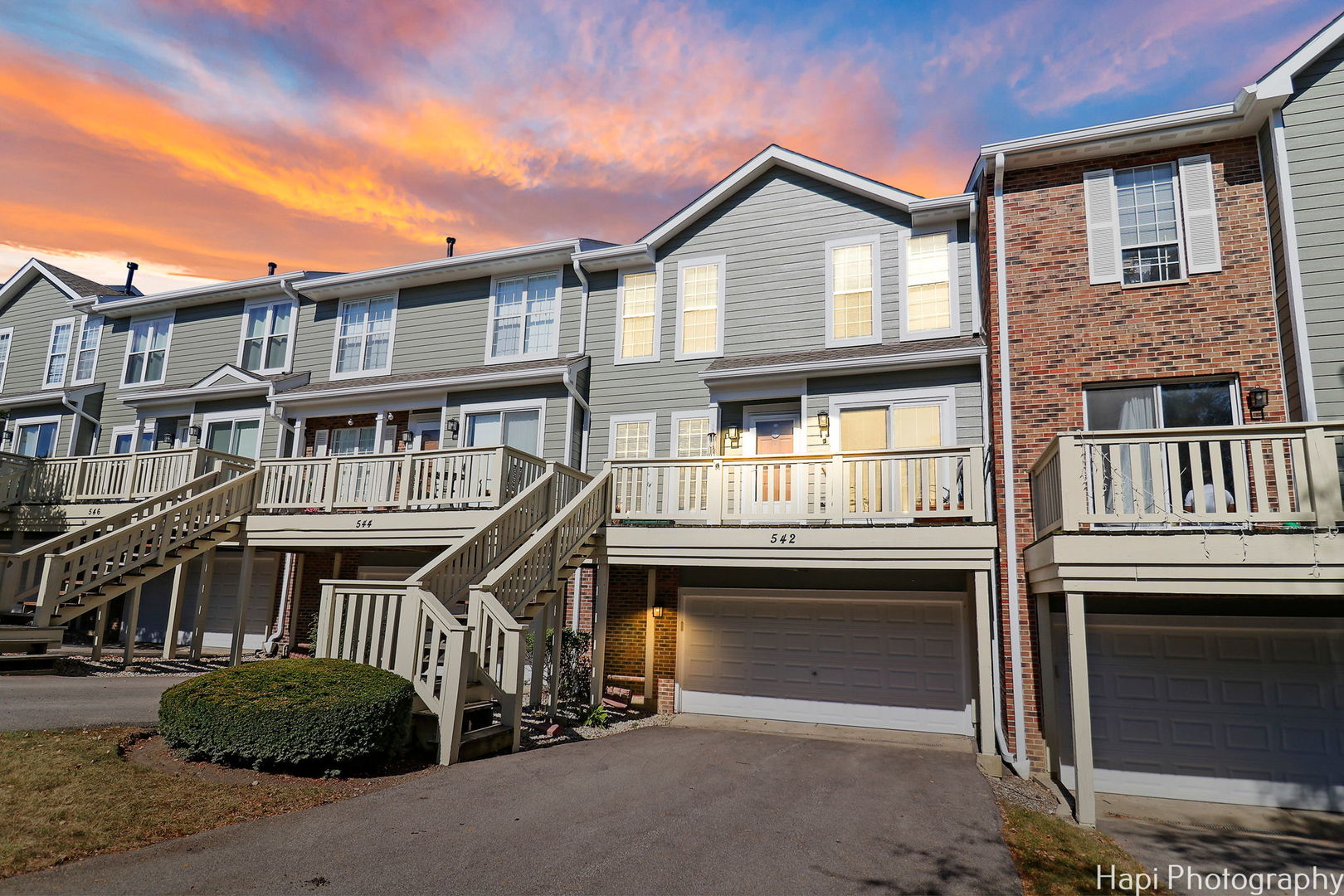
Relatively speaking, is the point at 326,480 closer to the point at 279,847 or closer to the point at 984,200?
the point at 279,847

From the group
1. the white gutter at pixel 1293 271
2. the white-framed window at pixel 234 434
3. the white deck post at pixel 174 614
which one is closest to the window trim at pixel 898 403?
the white gutter at pixel 1293 271

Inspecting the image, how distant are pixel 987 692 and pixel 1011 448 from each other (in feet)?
11.2

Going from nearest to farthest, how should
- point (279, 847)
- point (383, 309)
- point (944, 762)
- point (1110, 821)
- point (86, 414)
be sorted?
1. point (279, 847)
2. point (1110, 821)
3. point (944, 762)
4. point (383, 309)
5. point (86, 414)

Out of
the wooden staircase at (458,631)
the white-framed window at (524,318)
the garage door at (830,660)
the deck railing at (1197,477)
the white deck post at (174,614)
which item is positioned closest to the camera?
the deck railing at (1197,477)

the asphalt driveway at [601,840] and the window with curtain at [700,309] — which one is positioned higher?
the window with curtain at [700,309]

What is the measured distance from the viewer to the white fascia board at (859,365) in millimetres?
12617

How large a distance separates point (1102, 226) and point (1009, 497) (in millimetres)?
4323

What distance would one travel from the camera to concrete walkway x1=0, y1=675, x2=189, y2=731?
26.3 ft

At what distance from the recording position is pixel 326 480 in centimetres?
1391

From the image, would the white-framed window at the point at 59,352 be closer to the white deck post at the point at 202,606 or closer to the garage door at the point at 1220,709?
the white deck post at the point at 202,606

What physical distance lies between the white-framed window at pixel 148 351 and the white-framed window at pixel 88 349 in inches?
53.2

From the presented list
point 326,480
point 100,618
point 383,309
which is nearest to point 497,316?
point 383,309

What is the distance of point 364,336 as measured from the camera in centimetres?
1816

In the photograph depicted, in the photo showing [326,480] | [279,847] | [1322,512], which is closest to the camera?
[279,847]
